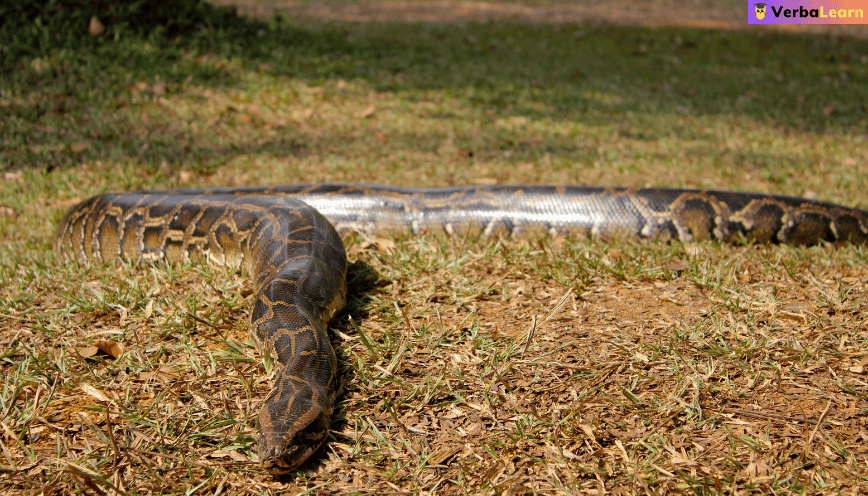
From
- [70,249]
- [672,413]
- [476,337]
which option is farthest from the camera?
[70,249]

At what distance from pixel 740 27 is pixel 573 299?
14991mm

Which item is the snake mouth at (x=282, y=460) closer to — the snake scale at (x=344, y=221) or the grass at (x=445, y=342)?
the grass at (x=445, y=342)

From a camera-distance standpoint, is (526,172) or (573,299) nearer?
(573,299)

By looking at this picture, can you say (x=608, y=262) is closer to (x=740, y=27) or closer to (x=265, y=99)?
(x=265, y=99)

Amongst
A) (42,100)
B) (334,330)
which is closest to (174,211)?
(334,330)

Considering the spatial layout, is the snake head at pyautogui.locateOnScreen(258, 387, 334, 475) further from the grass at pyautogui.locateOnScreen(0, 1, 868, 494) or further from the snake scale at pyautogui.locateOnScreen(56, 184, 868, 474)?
the snake scale at pyautogui.locateOnScreen(56, 184, 868, 474)

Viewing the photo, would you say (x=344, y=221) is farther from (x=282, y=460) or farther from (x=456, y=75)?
(x=456, y=75)

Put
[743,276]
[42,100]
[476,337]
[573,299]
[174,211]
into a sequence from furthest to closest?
[42,100] → [174,211] → [743,276] → [573,299] → [476,337]

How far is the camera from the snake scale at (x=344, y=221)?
151 inches

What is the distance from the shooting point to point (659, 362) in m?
2.99

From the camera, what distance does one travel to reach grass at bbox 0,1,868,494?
2406mm

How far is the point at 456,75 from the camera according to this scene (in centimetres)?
1122

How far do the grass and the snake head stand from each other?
0.09 meters

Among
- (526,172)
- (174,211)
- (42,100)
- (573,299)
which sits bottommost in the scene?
(526,172)
